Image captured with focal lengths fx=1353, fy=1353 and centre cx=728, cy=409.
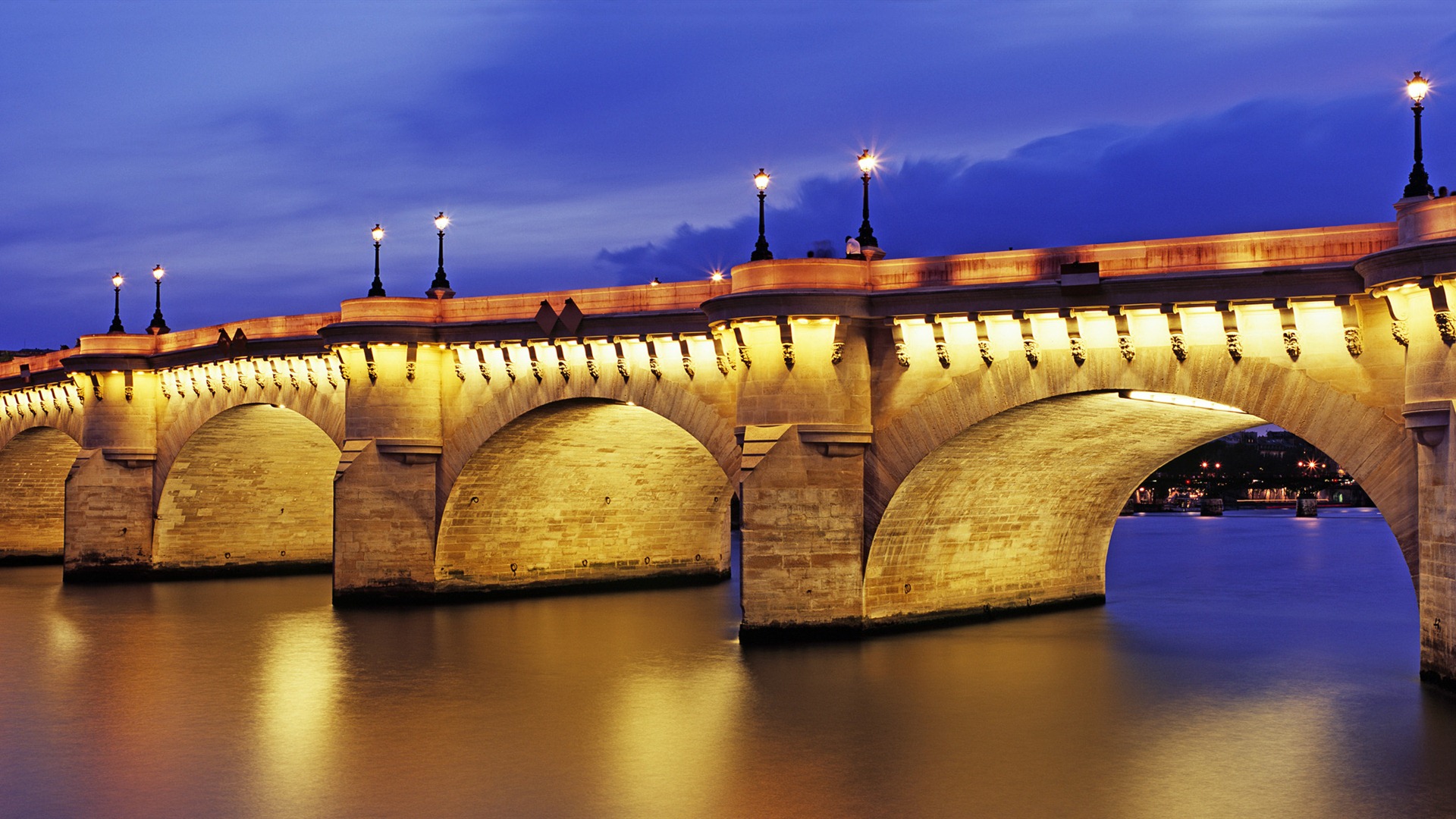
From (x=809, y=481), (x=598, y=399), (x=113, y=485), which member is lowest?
(x=113, y=485)

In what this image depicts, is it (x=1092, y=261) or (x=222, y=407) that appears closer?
(x=1092, y=261)

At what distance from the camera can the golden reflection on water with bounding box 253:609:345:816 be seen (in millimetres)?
15177

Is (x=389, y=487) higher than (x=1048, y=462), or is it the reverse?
(x=1048, y=462)

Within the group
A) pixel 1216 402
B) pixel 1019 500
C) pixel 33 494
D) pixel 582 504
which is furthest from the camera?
pixel 33 494

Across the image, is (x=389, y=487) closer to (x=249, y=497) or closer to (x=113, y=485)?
(x=249, y=497)

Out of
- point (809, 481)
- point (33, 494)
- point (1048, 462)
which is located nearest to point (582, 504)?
point (809, 481)

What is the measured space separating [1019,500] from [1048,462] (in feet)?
4.02

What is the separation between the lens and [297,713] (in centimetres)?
1989

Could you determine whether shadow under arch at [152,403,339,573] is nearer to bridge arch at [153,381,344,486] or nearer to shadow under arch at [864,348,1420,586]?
bridge arch at [153,381,344,486]

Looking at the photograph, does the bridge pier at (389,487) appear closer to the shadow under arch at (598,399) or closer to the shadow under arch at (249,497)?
the shadow under arch at (598,399)

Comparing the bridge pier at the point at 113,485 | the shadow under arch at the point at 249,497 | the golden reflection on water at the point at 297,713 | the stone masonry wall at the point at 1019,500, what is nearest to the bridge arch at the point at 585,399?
the stone masonry wall at the point at 1019,500

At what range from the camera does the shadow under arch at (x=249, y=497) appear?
4275 cm

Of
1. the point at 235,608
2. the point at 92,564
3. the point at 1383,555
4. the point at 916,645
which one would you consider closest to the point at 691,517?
the point at 235,608

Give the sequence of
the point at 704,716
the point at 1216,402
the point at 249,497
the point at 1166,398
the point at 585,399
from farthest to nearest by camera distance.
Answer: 1. the point at 249,497
2. the point at 585,399
3. the point at 1166,398
4. the point at 1216,402
5. the point at 704,716
